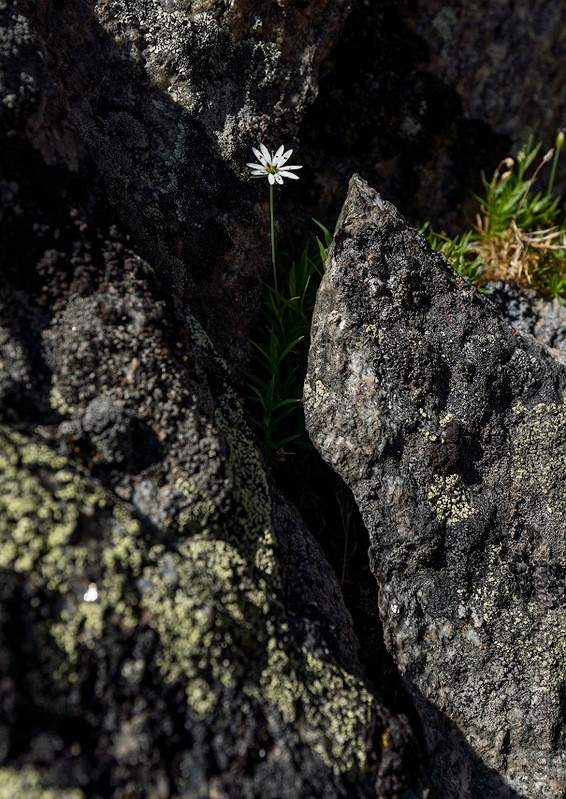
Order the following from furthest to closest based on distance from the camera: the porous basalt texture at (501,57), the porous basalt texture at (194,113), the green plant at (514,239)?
the porous basalt texture at (501,57) < the green plant at (514,239) < the porous basalt texture at (194,113)

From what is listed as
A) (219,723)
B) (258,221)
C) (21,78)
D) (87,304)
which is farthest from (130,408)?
(258,221)

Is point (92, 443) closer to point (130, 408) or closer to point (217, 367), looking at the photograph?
point (130, 408)

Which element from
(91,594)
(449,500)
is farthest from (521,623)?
(91,594)

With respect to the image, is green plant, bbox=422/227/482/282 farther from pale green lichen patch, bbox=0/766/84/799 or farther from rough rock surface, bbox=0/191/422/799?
pale green lichen patch, bbox=0/766/84/799

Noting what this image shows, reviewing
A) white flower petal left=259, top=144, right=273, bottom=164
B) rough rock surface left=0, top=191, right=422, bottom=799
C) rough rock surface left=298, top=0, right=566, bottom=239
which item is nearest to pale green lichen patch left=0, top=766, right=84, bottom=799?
rough rock surface left=0, top=191, right=422, bottom=799

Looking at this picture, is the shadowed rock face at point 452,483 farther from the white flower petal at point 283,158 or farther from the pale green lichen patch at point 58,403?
the pale green lichen patch at point 58,403

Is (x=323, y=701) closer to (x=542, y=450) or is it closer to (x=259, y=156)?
(x=542, y=450)

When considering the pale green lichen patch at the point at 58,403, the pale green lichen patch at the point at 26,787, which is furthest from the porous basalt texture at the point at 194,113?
the pale green lichen patch at the point at 26,787
